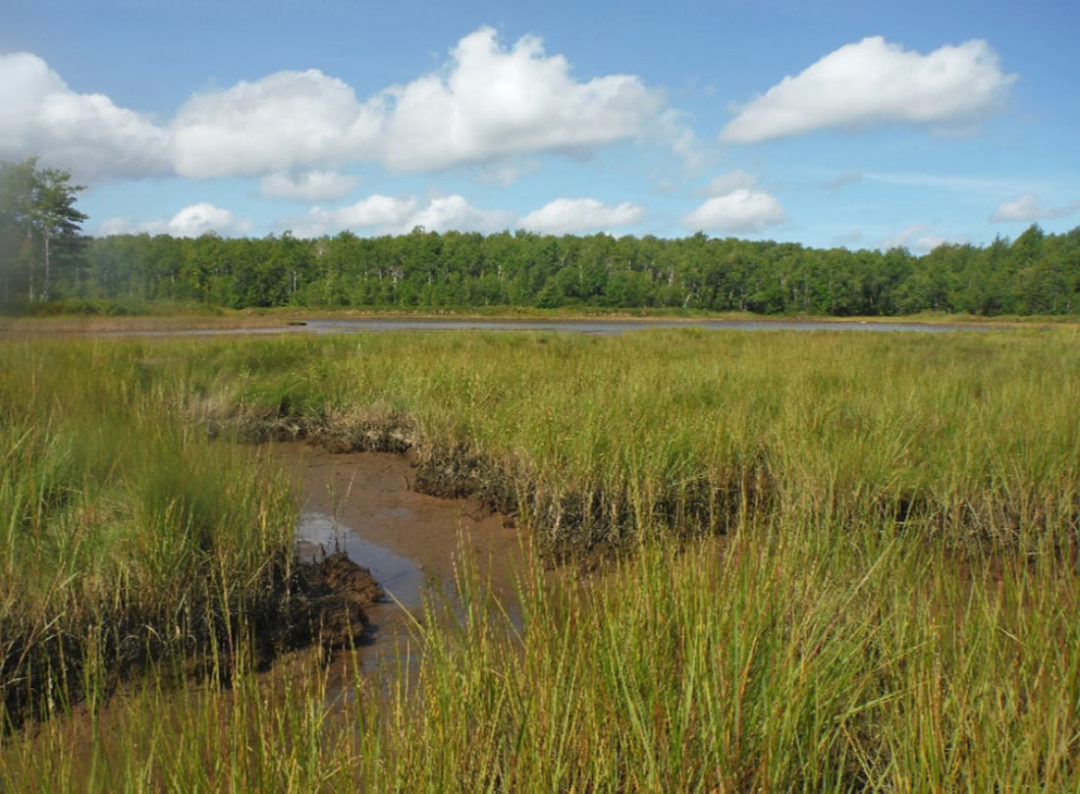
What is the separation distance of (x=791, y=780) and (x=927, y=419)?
5513 millimetres

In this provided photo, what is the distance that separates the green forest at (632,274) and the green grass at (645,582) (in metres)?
65.9

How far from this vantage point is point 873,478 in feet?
16.4

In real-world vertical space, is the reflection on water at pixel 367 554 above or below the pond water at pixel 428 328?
below

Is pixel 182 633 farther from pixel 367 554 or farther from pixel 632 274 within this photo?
pixel 632 274

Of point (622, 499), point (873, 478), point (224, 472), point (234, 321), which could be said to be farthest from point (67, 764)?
point (234, 321)

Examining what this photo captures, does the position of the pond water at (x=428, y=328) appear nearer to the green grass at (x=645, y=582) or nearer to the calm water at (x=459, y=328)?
the calm water at (x=459, y=328)

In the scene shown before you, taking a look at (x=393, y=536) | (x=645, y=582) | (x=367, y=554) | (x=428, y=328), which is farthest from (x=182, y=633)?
(x=428, y=328)

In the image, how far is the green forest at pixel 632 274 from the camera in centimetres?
8512

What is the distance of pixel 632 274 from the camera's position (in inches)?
3880

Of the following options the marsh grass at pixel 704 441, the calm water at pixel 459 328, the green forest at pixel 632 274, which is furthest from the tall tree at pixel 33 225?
the green forest at pixel 632 274

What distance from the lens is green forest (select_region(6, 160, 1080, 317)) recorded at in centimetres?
8512

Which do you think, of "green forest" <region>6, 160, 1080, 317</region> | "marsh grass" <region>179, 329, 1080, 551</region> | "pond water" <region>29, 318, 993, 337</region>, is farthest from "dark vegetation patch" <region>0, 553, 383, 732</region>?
"green forest" <region>6, 160, 1080, 317</region>

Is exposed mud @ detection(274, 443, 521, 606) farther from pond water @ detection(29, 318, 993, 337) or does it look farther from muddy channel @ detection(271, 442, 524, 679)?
pond water @ detection(29, 318, 993, 337)

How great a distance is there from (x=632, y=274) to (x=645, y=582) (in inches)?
3874
